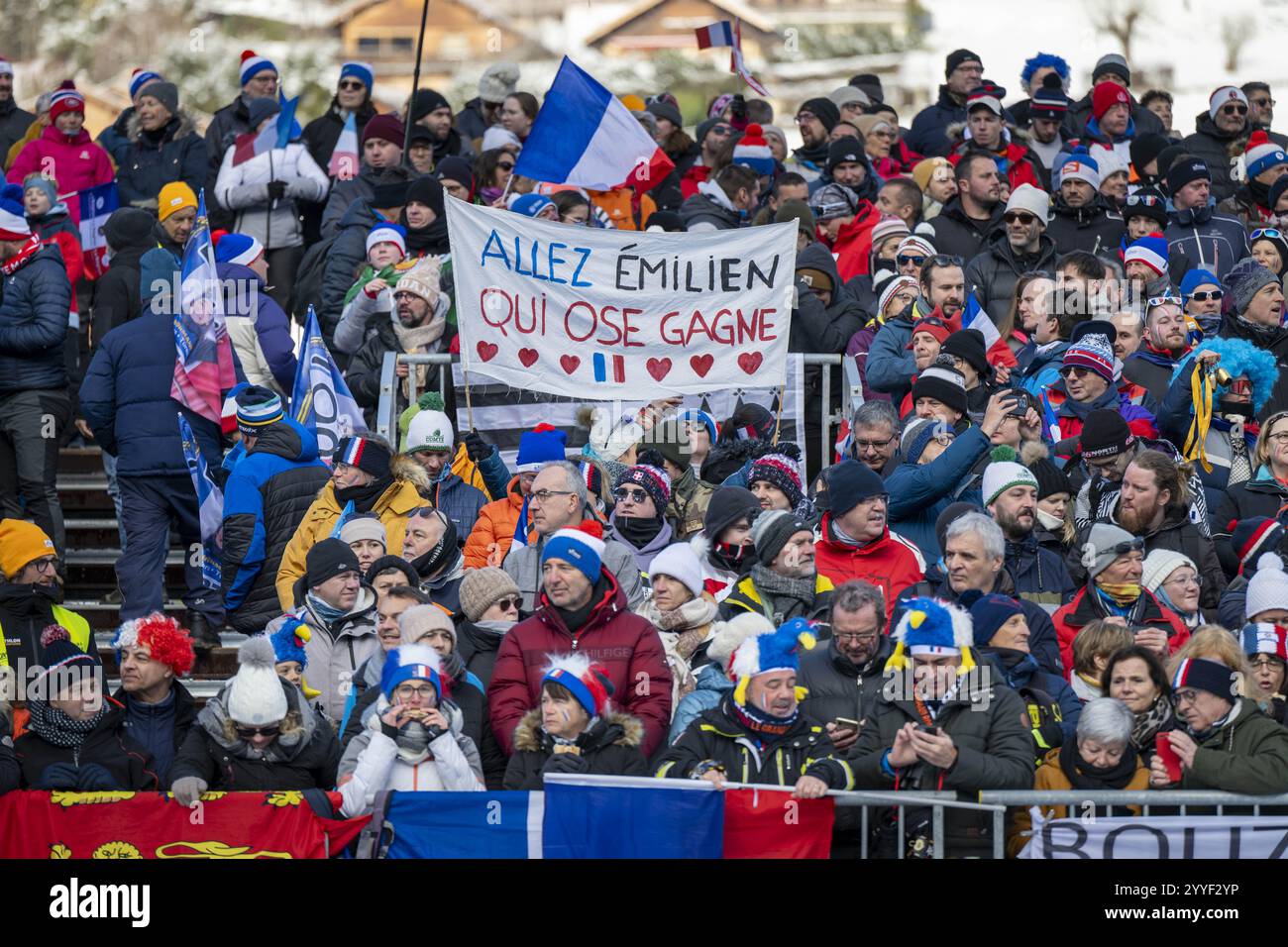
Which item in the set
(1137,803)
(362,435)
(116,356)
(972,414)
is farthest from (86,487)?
(1137,803)

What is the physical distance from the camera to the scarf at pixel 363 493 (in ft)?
39.8

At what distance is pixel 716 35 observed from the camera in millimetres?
20172

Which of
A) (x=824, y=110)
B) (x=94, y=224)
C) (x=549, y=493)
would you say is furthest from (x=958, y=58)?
(x=549, y=493)

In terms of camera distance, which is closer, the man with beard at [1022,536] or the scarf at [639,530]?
the man with beard at [1022,536]

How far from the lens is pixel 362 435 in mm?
12281

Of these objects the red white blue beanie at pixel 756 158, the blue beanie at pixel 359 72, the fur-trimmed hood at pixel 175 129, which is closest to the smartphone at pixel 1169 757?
the red white blue beanie at pixel 756 158

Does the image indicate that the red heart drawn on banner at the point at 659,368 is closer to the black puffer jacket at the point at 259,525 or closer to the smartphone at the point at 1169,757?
the black puffer jacket at the point at 259,525

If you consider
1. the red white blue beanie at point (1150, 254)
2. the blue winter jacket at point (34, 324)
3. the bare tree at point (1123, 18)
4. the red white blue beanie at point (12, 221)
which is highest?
the bare tree at point (1123, 18)

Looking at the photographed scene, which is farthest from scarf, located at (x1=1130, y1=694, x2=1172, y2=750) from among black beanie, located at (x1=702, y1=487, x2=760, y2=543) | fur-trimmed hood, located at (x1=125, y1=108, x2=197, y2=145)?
fur-trimmed hood, located at (x1=125, y1=108, x2=197, y2=145)

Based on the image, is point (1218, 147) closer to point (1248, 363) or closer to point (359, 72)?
point (1248, 363)

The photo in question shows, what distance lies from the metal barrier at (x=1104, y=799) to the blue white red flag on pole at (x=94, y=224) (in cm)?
1058

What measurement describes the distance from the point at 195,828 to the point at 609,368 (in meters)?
4.71

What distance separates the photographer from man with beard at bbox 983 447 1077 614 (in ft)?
36.5

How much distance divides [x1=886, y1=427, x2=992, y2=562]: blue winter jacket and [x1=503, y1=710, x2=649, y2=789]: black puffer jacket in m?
2.69
